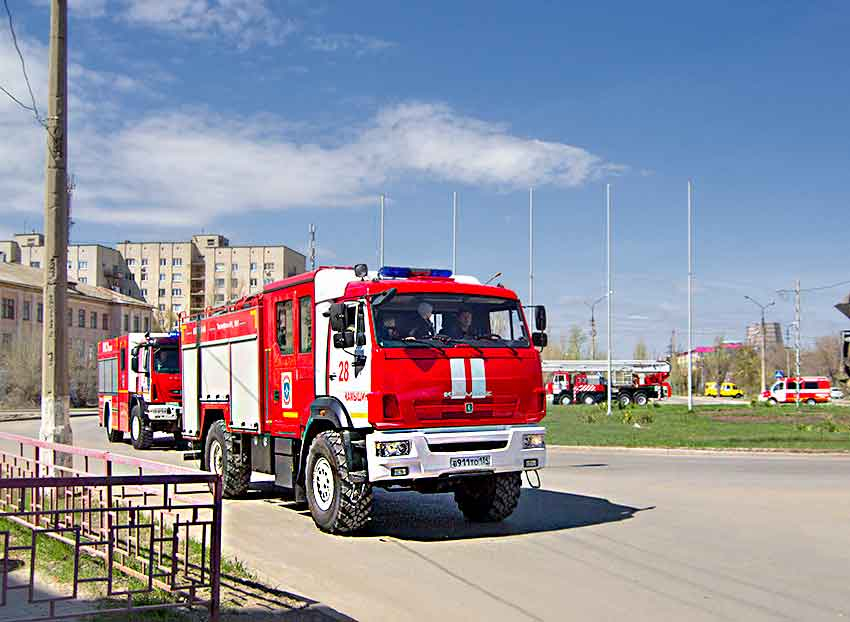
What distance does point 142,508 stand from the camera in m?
6.71

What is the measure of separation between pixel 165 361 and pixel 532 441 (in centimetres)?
1594

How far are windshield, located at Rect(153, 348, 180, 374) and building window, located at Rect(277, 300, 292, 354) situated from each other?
12807mm

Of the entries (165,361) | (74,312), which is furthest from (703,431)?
(74,312)

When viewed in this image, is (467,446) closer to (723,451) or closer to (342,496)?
(342,496)

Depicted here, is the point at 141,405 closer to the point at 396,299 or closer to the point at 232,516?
the point at 232,516

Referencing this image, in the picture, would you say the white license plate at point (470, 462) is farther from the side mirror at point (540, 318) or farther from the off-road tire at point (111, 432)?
the off-road tire at point (111, 432)

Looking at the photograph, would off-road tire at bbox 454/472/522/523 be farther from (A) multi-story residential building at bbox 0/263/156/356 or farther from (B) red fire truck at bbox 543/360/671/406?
(A) multi-story residential building at bbox 0/263/156/356

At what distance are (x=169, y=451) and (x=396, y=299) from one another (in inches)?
625

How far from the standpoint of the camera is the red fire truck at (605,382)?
231 feet

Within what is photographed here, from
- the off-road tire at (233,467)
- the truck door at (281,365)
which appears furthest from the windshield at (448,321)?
the off-road tire at (233,467)

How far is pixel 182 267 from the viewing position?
11962 cm

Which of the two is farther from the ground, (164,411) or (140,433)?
(164,411)

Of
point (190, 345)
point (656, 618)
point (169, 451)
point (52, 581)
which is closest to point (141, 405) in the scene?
point (169, 451)

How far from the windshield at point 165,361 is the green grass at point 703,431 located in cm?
1065
